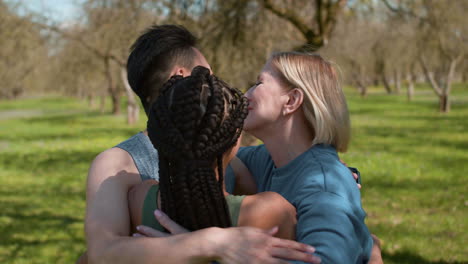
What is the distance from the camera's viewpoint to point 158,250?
64.4 inches

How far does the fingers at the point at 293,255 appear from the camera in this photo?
161 centimetres

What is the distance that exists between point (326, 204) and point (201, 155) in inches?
20.0

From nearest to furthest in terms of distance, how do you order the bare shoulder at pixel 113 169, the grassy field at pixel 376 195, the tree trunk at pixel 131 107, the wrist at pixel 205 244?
1. the wrist at pixel 205 244
2. the bare shoulder at pixel 113 169
3. the grassy field at pixel 376 195
4. the tree trunk at pixel 131 107

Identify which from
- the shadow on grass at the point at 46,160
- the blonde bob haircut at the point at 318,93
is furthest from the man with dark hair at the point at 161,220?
the shadow on grass at the point at 46,160

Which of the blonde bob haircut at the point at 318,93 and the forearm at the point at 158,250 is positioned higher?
the blonde bob haircut at the point at 318,93

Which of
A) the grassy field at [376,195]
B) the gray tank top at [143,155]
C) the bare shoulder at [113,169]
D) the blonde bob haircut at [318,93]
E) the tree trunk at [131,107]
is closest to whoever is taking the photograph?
the bare shoulder at [113,169]

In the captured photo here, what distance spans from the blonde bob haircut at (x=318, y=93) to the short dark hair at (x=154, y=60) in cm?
42

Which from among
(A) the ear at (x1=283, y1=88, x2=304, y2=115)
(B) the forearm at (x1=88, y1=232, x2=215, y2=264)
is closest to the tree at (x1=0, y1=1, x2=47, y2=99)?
(A) the ear at (x1=283, y1=88, x2=304, y2=115)

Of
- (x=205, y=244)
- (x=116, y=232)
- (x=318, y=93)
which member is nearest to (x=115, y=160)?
(x=116, y=232)

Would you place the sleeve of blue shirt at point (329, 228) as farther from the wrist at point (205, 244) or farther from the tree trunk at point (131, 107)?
the tree trunk at point (131, 107)

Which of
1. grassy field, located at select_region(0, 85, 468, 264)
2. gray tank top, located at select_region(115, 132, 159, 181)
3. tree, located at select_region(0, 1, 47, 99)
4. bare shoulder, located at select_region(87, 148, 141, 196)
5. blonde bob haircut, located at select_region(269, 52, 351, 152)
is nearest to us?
bare shoulder, located at select_region(87, 148, 141, 196)

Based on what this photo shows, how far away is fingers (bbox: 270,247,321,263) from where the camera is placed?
5.27 feet

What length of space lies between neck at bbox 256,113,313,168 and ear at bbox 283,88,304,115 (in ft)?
0.18

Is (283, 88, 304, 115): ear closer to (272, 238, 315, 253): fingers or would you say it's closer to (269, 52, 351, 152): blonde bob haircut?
(269, 52, 351, 152): blonde bob haircut
